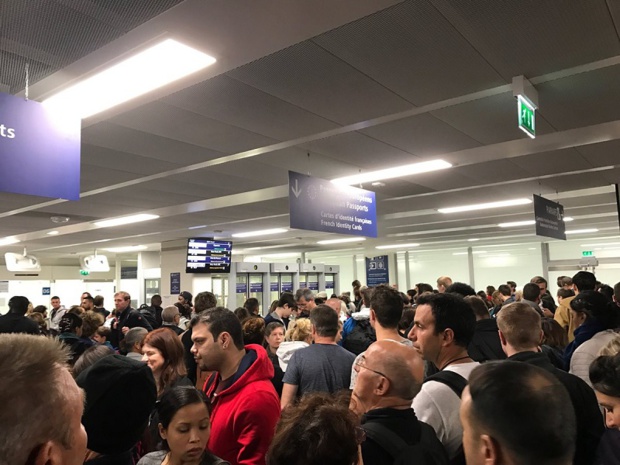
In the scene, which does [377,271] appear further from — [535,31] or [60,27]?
[60,27]

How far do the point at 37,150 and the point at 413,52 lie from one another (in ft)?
7.84

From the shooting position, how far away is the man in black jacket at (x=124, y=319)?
21.7 ft

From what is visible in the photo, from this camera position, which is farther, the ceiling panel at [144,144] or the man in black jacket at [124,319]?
the man in black jacket at [124,319]

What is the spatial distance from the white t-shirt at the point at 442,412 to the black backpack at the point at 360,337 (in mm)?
2641

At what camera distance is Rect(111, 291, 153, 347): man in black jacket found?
21.7ft

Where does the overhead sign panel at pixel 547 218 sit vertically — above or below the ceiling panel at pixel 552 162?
below

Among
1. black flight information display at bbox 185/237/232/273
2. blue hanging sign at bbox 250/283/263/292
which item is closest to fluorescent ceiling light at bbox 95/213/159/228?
black flight information display at bbox 185/237/232/273

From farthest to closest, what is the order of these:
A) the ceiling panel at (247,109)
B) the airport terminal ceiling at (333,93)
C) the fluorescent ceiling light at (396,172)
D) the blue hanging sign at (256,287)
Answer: the blue hanging sign at (256,287)
the fluorescent ceiling light at (396,172)
the ceiling panel at (247,109)
the airport terminal ceiling at (333,93)

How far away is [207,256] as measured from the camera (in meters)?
12.1

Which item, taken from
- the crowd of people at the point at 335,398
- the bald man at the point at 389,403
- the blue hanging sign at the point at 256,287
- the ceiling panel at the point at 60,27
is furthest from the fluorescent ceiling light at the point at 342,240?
the bald man at the point at 389,403

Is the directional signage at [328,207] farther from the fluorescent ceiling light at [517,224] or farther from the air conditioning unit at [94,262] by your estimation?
the air conditioning unit at [94,262]

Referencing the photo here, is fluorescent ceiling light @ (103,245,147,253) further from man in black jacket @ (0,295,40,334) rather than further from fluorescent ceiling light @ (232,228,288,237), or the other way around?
man in black jacket @ (0,295,40,334)

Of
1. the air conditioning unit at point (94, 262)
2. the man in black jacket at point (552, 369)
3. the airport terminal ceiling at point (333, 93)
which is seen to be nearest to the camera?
the man in black jacket at point (552, 369)

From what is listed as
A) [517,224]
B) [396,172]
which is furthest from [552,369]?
[517,224]
